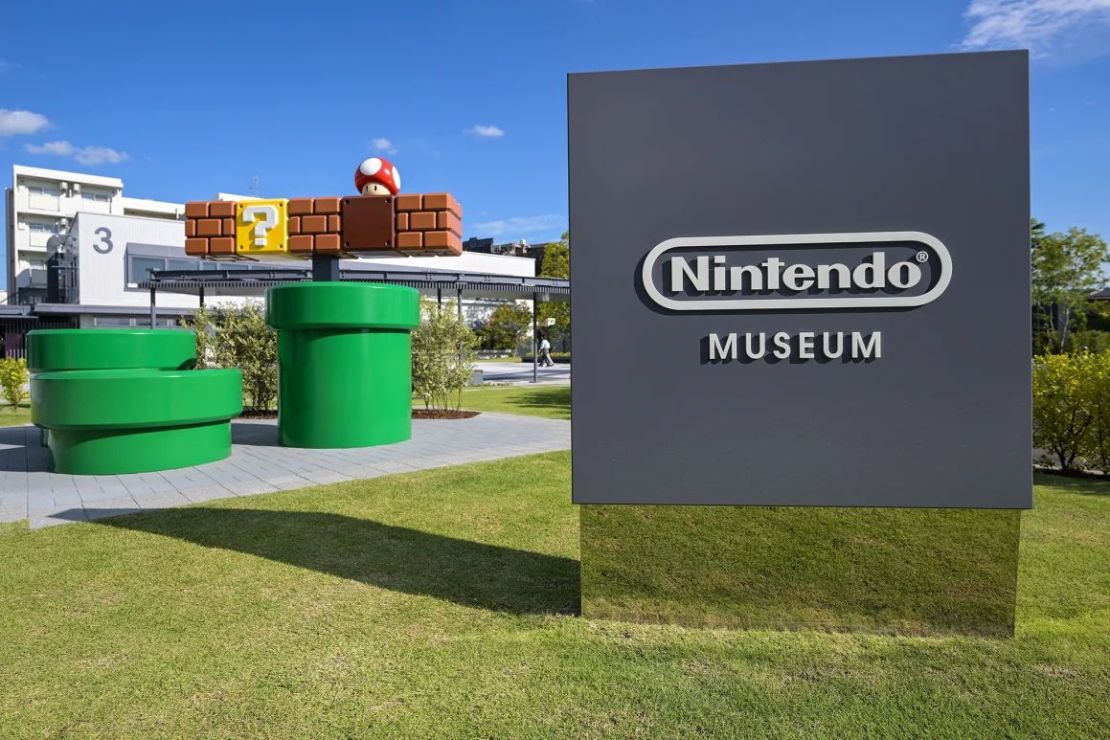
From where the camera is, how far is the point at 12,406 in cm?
1636

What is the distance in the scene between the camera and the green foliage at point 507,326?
164 ft

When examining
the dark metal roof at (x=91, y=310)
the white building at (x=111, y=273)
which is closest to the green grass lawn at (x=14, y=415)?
the white building at (x=111, y=273)

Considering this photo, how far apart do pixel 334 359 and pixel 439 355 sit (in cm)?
476

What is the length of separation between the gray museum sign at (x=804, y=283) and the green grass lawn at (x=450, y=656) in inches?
27.8

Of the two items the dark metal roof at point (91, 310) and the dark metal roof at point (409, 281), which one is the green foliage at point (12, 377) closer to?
the dark metal roof at point (409, 281)

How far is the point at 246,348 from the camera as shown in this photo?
1360cm

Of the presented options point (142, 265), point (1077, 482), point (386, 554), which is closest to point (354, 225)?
point (386, 554)

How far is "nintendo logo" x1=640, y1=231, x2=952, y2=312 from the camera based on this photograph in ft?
10.9

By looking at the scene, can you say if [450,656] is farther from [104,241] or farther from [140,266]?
[140,266]

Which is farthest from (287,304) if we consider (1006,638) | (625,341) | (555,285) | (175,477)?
(555,285)

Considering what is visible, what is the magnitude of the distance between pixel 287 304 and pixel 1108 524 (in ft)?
28.9

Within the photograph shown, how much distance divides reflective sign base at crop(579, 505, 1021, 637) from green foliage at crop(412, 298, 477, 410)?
1069 cm

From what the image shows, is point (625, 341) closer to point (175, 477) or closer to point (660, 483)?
point (660, 483)

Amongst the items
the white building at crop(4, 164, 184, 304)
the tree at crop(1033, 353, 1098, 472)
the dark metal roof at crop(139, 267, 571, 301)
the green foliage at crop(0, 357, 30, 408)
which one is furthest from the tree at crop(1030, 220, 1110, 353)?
the white building at crop(4, 164, 184, 304)
